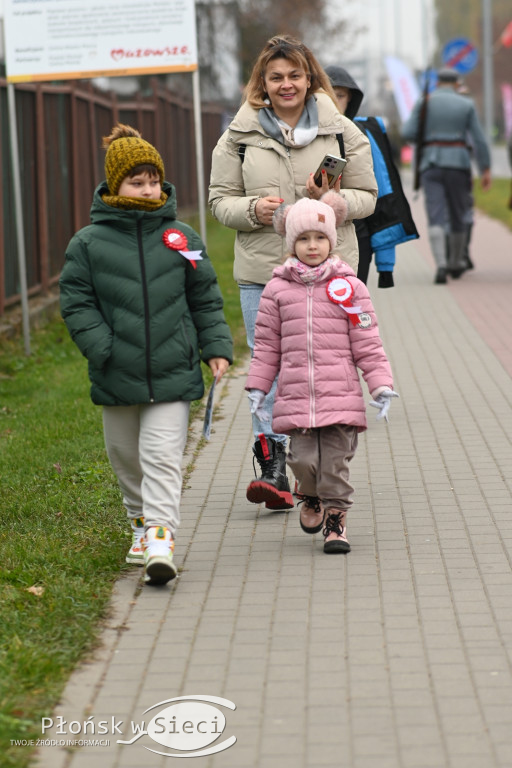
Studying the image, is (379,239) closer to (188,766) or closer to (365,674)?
(365,674)

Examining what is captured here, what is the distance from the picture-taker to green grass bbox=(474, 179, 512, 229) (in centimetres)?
2389

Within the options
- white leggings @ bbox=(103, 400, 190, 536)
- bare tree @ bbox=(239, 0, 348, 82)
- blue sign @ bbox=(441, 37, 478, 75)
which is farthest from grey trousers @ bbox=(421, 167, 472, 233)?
bare tree @ bbox=(239, 0, 348, 82)

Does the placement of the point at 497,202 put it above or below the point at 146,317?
below

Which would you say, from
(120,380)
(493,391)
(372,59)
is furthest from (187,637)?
(372,59)

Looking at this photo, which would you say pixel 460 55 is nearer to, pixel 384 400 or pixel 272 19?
pixel 272 19

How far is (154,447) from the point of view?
16.0 ft

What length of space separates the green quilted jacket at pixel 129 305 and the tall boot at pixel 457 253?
9477mm

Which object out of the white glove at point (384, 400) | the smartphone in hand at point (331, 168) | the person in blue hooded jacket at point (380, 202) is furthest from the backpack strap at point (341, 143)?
the white glove at point (384, 400)

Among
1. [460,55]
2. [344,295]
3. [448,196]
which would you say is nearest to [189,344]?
[344,295]

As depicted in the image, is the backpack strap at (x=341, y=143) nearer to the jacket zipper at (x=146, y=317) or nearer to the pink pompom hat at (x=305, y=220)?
the pink pompom hat at (x=305, y=220)

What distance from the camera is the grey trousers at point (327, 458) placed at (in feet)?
17.1

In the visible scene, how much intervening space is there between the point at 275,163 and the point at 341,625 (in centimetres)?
218

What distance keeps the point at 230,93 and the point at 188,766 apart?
3587 centimetres

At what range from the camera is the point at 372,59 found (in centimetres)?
9044
